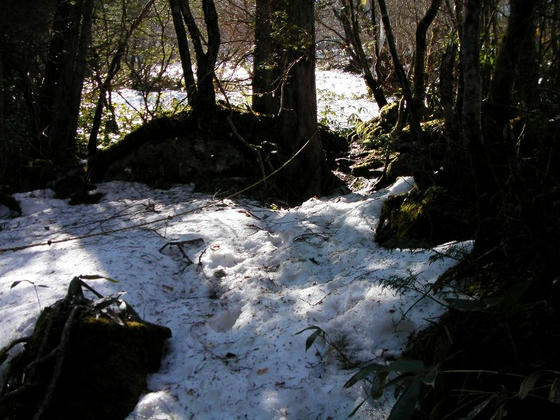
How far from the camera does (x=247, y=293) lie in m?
3.31

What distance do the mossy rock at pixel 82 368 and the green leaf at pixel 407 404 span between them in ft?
4.59

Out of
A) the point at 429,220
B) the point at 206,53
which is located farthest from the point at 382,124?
the point at 429,220

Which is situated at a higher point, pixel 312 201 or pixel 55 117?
pixel 55 117

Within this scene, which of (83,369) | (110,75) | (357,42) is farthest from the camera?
(357,42)

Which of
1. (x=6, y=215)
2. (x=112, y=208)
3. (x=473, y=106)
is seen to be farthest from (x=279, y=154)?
(x=473, y=106)

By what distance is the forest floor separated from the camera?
7.70ft

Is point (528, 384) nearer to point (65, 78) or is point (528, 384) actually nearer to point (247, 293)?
point (247, 293)

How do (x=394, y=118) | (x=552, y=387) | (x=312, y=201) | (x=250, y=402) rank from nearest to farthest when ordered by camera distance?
(x=552, y=387)
(x=250, y=402)
(x=312, y=201)
(x=394, y=118)

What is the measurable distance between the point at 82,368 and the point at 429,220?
2.51m

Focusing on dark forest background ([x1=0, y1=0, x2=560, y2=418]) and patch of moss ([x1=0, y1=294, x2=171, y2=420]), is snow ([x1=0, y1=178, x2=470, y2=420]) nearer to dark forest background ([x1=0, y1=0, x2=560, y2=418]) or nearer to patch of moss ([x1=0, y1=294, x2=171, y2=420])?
patch of moss ([x1=0, y1=294, x2=171, y2=420])

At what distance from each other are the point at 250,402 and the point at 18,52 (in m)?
6.40

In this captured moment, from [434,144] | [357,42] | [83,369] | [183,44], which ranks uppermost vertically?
[357,42]

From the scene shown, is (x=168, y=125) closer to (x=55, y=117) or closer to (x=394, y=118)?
(x=55, y=117)

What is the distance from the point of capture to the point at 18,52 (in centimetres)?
648
